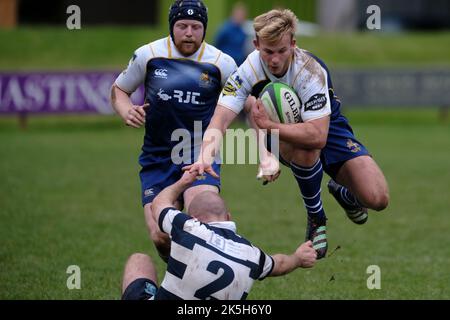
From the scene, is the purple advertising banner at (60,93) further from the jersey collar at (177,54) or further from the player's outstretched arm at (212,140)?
the player's outstretched arm at (212,140)

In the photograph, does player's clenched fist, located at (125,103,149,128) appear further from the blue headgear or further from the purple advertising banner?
the purple advertising banner

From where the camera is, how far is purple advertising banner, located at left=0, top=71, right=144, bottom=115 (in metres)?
18.9

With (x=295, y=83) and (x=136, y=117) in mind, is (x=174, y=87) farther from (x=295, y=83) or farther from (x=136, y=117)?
(x=295, y=83)

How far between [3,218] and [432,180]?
6.39m

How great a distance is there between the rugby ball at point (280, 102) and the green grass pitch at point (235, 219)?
1.48 metres

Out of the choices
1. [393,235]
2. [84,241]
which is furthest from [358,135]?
[84,241]

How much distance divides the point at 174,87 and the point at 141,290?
1.89 metres

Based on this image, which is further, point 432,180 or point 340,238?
point 432,180

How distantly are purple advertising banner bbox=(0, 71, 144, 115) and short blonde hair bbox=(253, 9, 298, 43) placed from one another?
12946 mm

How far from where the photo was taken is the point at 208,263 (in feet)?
16.6

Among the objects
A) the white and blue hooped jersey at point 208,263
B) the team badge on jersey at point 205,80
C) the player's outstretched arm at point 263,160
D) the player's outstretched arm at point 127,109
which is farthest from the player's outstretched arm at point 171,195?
the team badge on jersey at point 205,80
